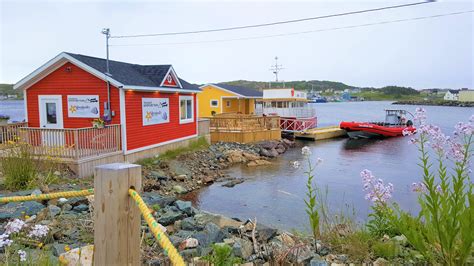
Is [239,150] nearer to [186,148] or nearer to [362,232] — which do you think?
[186,148]

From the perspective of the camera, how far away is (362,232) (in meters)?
4.43

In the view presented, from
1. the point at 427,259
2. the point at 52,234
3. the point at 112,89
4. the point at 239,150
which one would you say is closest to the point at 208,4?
the point at 239,150

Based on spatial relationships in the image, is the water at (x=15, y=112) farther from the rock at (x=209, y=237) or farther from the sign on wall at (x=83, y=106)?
the rock at (x=209, y=237)

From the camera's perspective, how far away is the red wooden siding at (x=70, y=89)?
40.0 ft

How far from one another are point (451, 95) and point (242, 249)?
132638 millimetres

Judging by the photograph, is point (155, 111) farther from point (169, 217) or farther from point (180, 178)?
point (169, 217)

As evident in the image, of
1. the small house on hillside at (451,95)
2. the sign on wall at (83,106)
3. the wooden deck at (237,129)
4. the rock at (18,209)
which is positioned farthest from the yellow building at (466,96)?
the rock at (18,209)

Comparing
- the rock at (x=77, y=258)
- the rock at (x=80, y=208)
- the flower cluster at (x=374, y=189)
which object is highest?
the flower cluster at (x=374, y=189)

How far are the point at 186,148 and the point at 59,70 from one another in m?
6.21

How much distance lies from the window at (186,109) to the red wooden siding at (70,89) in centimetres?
440


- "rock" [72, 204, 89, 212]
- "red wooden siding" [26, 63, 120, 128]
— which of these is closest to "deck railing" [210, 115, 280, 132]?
"red wooden siding" [26, 63, 120, 128]

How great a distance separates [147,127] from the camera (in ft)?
44.4

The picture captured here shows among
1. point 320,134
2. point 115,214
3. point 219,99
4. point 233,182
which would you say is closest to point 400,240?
point 115,214

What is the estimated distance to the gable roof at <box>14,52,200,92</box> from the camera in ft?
39.3
